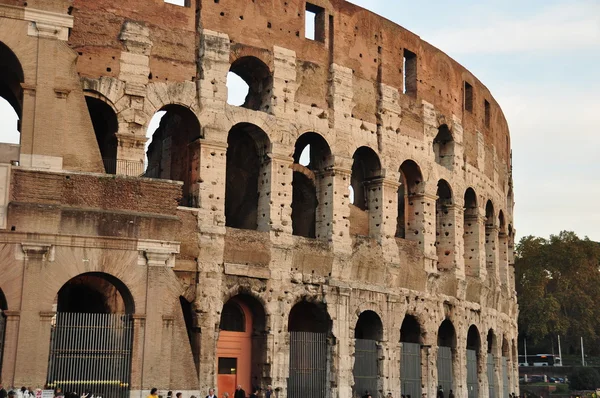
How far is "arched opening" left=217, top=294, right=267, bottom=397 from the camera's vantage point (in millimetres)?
19344

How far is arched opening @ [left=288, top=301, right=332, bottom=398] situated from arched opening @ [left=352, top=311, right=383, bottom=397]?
94cm

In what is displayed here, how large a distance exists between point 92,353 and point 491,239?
1731 centimetres

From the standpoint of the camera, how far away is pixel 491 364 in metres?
27.8

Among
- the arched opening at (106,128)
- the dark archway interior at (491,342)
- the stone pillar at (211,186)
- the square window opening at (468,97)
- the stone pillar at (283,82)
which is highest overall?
the square window opening at (468,97)

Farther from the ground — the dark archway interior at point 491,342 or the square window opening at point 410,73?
the square window opening at point 410,73

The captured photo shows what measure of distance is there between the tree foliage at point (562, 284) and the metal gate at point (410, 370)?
23620 millimetres

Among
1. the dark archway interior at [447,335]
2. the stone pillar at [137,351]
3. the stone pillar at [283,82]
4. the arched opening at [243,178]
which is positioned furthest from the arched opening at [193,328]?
the dark archway interior at [447,335]

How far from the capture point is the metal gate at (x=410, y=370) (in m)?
22.8

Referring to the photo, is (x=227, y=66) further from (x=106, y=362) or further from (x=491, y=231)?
(x=491, y=231)

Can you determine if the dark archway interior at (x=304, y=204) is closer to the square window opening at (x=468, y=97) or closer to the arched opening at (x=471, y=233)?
the arched opening at (x=471, y=233)

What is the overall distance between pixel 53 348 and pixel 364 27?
1222 cm

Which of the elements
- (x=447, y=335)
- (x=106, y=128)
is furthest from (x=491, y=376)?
(x=106, y=128)

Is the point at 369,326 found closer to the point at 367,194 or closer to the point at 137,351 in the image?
the point at 367,194

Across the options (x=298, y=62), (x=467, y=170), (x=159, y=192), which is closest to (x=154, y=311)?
(x=159, y=192)
